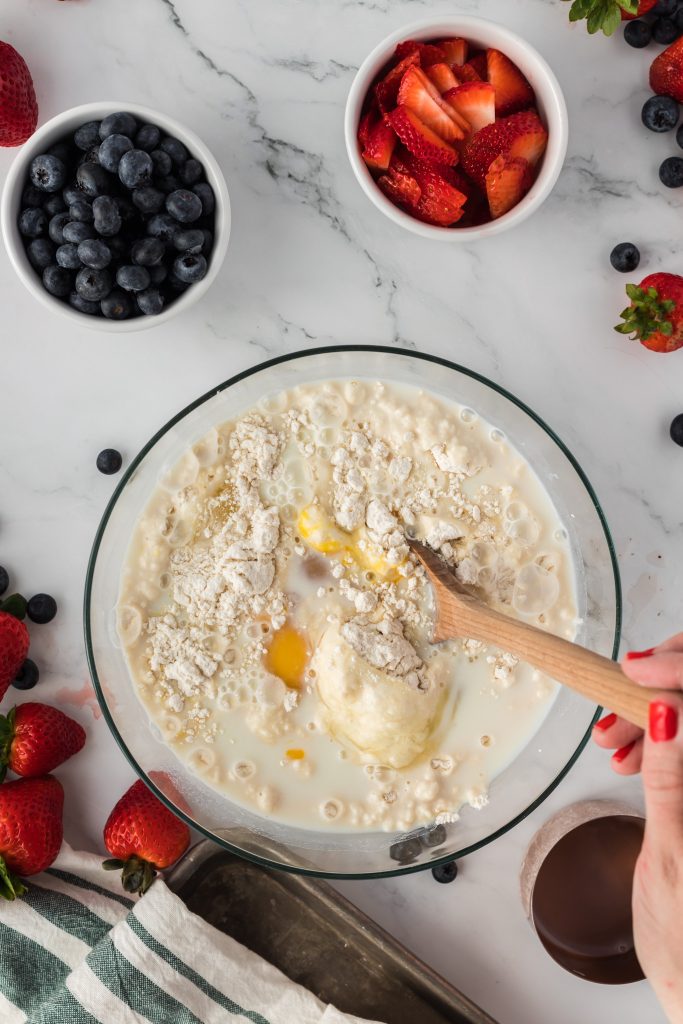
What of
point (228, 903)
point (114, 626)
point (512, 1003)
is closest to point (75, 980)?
point (228, 903)

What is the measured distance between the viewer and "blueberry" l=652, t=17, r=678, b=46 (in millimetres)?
1654


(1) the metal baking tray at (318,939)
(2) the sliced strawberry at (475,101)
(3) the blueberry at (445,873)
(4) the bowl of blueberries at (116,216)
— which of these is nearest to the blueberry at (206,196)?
(4) the bowl of blueberries at (116,216)

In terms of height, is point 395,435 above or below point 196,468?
below

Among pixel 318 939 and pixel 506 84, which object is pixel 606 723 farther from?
pixel 506 84

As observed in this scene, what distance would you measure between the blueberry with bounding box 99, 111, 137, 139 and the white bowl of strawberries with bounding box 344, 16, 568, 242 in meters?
0.35

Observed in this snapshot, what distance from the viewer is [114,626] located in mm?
1565

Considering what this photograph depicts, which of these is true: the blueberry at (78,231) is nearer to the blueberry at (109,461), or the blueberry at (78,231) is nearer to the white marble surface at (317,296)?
the white marble surface at (317,296)

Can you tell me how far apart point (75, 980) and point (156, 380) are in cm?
106

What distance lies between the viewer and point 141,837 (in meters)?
1.65

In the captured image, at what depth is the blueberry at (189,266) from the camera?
4.98 ft

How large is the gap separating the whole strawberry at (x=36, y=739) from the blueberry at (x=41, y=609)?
6.1 inches

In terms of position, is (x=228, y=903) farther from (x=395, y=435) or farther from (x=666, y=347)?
(x=666, y=347)

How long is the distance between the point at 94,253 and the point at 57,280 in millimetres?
104

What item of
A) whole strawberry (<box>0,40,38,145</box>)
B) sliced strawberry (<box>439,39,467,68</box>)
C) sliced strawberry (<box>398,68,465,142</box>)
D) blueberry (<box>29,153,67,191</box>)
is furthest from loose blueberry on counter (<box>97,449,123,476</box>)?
sliced strawberry (<box>439,39,467,68</box>)
